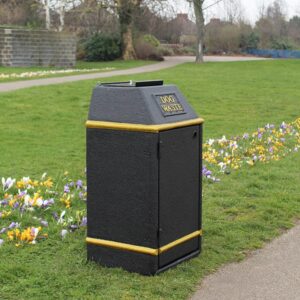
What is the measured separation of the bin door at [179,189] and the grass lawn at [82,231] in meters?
0.21

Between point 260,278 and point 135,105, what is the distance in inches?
58.7

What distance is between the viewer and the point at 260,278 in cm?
448

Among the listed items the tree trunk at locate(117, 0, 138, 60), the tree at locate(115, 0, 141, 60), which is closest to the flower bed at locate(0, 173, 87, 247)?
the tree at locate(115, 0, 141, 60)

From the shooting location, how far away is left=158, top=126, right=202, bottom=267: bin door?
4.42 m

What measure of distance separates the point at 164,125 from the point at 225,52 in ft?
212

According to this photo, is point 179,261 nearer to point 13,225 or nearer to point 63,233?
point 63,233

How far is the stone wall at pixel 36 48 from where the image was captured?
3438 cm

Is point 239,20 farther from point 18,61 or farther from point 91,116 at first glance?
point 91,116

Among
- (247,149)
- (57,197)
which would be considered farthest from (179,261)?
(247,149)

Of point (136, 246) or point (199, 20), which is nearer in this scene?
point (136, 246)

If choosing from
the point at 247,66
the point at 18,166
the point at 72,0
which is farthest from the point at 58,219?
the point at 72,0

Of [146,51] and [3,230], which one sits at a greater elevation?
[146,51]

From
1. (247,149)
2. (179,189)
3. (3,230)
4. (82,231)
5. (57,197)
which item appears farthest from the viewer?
(247,149)

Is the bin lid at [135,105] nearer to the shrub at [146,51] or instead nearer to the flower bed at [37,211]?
the flower bed at [37,211]
